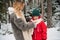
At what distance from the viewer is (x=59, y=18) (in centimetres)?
2375

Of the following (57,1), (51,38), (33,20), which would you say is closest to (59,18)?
(57,1)

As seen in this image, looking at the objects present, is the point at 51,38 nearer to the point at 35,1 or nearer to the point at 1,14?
the point at 1,14

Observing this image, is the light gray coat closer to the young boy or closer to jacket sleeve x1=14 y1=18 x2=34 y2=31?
jacket sleeve x1=14 y1=18 x2=34 y2=31

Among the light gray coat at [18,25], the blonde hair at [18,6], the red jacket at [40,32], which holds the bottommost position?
the red jacket at [40,32]

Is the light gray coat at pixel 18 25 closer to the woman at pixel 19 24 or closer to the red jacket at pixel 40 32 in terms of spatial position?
the woman at pixel 19 24

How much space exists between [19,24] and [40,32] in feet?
2.12

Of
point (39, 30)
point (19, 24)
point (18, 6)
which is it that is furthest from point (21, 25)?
point (39, 30)

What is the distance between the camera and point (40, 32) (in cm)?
551

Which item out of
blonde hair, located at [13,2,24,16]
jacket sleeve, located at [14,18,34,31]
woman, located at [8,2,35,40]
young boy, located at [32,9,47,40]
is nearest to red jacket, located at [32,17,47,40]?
young boy, located at [32,9,47,40]

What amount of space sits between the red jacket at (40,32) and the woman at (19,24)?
22 centimetres

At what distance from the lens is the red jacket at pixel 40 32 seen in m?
5.45

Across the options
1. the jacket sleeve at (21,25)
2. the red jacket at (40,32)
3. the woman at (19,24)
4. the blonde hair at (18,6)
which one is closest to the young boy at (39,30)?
the red jacket at (40,32)

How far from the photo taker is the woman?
5.14 m

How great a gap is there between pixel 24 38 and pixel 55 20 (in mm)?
18000
